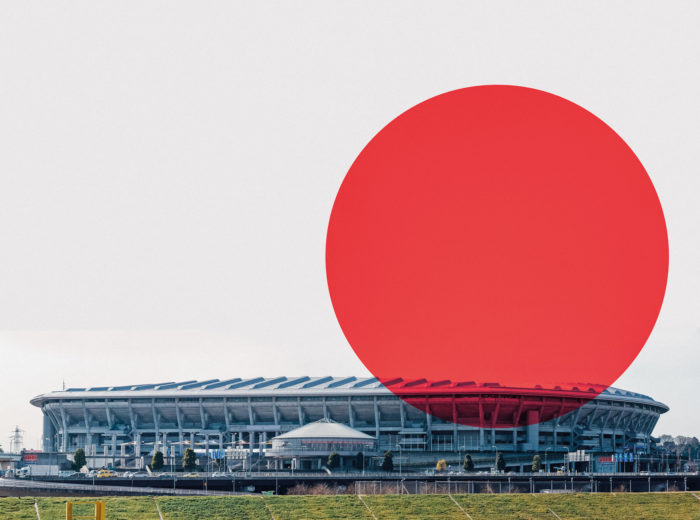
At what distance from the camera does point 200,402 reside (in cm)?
15612

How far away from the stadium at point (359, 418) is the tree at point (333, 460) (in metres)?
8.71

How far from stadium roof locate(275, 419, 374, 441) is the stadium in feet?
4.81

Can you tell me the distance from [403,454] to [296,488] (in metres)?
56.0

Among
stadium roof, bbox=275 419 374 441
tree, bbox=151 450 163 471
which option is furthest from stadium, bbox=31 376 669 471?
tree, bbox=151 450 163 471

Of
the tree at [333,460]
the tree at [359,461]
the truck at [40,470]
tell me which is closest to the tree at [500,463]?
the tree at [359,461]

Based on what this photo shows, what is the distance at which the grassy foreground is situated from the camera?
7025 cm

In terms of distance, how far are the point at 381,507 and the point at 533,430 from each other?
82.5 m

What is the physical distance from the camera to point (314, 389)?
15300 cm

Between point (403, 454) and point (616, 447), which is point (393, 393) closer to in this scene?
point (403, 454)

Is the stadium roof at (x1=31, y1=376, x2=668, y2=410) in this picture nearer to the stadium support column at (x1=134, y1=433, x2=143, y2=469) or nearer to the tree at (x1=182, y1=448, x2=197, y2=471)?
the stadium support column at (x1=134, y1=433, x2=143, y2=469)

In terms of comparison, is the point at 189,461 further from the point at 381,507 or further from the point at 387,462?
the point at 381,507

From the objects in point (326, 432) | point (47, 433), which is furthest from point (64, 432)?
point (326, 432)

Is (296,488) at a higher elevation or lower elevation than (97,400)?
lower

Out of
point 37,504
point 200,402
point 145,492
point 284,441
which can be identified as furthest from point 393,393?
point 37,504
